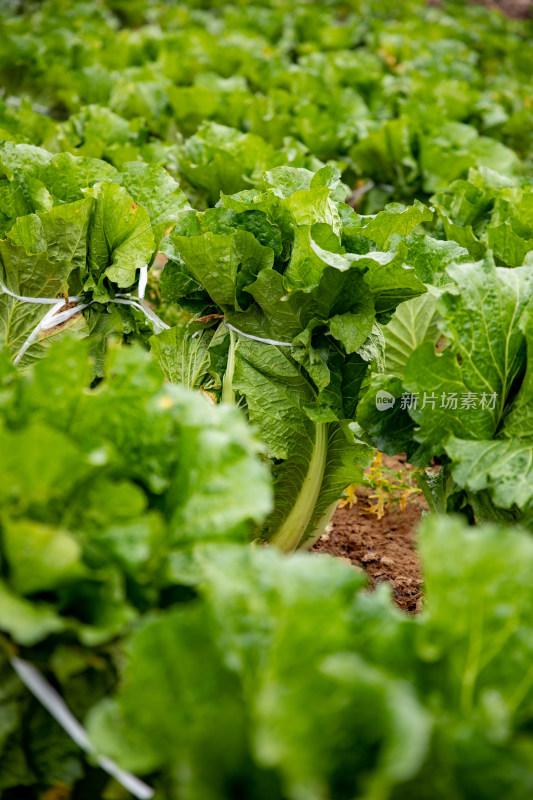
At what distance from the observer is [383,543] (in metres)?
3.73

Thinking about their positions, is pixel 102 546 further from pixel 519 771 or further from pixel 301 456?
pixel 301 456

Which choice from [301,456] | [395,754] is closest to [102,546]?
[395,754]

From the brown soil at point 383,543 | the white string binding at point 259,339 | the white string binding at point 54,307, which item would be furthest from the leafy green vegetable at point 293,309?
the brown soil at point 383,543

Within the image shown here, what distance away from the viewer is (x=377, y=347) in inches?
114

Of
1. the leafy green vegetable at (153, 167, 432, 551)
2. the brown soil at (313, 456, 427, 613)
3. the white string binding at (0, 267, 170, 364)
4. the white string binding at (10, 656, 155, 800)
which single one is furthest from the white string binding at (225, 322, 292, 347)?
the white string binding at (10, 656, 155, 800)

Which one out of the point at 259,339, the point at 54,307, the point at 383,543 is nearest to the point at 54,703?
the point at 259,339

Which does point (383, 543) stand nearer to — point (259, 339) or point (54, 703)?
point (259, 339)

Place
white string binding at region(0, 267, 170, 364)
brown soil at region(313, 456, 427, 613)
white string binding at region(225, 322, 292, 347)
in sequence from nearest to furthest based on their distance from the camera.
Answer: white string binding at region(225, 322, 292, 347), white string binding at region(0, 267, 170, 364), brown soil at region(313, 456, 427, 613)

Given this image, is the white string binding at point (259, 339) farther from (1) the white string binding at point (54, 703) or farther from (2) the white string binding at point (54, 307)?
(1) the white string binding at point (54, 703)

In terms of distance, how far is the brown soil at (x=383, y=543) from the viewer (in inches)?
134

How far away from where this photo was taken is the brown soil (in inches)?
134

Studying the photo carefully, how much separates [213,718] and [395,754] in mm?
332

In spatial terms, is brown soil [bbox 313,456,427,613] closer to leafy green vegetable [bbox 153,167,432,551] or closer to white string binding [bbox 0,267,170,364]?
leafy green vegetable [bbox 153,167,432,551]

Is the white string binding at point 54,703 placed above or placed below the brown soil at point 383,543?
above
